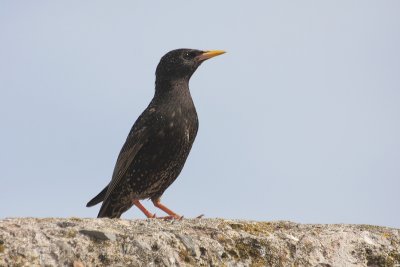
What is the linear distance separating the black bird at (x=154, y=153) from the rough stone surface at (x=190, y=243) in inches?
150

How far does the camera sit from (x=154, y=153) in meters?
8.02

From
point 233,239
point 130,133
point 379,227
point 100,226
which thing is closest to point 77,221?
point 100,226

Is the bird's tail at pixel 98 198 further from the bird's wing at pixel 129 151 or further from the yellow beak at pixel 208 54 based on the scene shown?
the yellow beak at pixel 208 54

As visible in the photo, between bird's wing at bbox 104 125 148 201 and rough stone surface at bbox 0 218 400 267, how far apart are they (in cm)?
400

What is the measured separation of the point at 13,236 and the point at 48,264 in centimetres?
21

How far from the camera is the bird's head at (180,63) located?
8828mm

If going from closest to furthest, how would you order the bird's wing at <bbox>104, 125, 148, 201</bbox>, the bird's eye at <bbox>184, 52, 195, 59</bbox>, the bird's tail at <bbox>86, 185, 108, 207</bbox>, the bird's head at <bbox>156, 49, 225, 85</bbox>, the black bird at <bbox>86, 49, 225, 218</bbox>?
the black bird at <bbox>86, 49, 225, 218</bbox> → the bird's wing at <bbox>104, 125, 148, 201</bbox> → the bird's tail at <bbox>86, 185, 108, 207</bbox> → the bird's head at <bbox>156, 49, 225, 85</bbox> → the bird's eye at <bbox>184, 52, 195, 59</bbox>

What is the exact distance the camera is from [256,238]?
3789mm

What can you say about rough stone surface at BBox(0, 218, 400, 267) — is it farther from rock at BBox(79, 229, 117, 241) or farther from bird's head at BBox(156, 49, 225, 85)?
bird's head at BBox(156, 49, 225, 85)

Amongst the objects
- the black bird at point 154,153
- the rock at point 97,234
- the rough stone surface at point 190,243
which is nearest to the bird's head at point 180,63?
the black bird at point 154,153

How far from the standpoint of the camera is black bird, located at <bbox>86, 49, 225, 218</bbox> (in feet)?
26.2

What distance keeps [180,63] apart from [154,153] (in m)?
1.48

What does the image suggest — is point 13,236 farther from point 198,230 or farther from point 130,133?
point 130,133

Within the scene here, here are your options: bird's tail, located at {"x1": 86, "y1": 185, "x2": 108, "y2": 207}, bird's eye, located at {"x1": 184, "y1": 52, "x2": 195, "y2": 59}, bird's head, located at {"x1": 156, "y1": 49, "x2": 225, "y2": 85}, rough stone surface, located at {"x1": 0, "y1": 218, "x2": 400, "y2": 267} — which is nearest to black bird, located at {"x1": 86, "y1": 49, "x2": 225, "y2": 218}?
bird's tail, located at {"x1": 86, "y1": 185, "x2": 108, "y2": 207}
